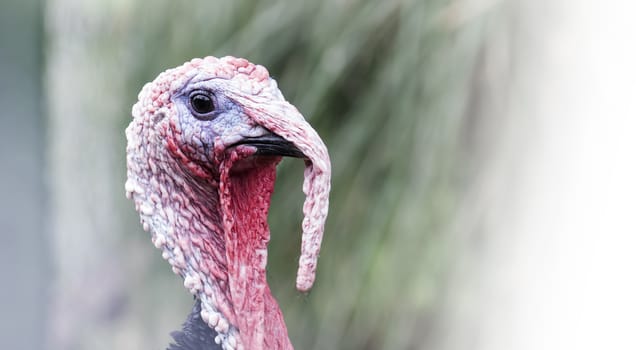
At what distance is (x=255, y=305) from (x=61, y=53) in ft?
4.16

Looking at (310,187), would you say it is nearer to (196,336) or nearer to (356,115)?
(196,336)

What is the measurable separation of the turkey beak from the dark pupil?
0.06 meters

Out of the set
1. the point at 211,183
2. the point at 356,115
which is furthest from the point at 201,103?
the point at 356,115

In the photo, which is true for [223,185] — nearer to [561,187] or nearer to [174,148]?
[174,148]

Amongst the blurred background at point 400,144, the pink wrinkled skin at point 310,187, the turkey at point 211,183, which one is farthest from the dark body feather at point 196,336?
the blurred background at point 400,144

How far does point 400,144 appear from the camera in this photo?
179cm

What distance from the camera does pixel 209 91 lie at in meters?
0.99

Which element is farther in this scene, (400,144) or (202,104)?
(400,144)

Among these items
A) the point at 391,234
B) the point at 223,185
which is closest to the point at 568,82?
the point at 391,234

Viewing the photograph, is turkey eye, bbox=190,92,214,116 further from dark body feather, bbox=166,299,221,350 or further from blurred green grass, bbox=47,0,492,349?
blurred green grass, bbox=47,0,492,349

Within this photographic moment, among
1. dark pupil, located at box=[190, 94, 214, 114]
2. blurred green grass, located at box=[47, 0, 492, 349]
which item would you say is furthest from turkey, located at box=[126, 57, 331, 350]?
blurred green grass, located at box=[47, 0, 492, 349]

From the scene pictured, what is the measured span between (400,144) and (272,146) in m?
0.86

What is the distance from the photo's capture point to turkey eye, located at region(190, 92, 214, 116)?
99 centimetres

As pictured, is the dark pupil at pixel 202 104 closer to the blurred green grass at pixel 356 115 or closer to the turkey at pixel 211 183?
the turkey at pixel 211 183
